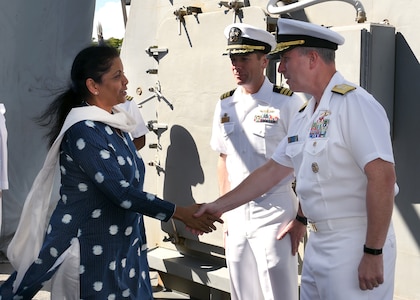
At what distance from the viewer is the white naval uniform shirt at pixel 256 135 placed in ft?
11.8

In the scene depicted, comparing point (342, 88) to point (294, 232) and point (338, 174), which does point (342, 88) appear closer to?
point (338, 174)

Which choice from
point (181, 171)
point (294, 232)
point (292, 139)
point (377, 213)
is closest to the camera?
point (377, 213)

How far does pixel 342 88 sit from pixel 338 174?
310 millimetres

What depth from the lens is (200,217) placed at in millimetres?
3318

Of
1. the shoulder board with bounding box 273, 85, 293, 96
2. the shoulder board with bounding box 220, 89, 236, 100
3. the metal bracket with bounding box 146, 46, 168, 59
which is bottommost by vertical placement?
the shoulder board with bounding box 220, 89, 236, 100

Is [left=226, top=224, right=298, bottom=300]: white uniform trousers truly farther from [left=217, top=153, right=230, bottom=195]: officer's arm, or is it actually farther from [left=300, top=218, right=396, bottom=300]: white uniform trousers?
[left=300, top=218, right=396, bottom=300]: white uniform trousers

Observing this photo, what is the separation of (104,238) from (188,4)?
2160 mm

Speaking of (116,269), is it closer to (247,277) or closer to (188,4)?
(247,277)

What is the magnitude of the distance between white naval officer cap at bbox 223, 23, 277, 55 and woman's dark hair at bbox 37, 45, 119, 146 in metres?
0.77

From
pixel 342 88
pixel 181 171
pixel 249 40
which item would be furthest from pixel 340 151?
pixel 181 171

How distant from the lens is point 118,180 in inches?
111

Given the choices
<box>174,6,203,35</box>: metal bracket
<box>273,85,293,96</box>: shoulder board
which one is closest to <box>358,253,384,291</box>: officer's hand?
<box>273,85,293,96</box>: shoulder board

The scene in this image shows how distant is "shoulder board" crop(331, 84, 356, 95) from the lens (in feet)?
8.41

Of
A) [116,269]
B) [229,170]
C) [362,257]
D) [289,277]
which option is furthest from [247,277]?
[362,257]
